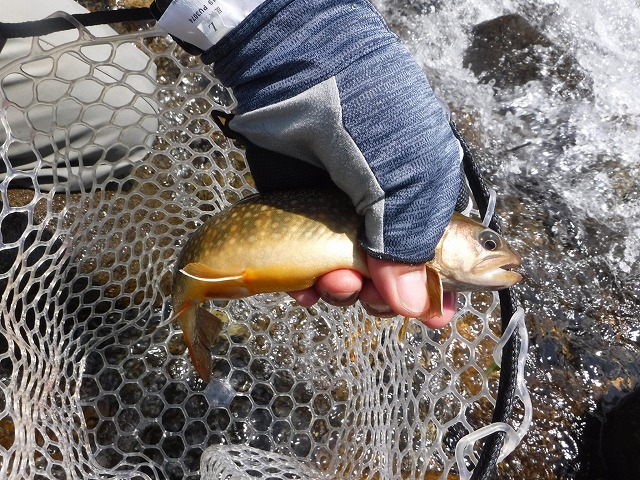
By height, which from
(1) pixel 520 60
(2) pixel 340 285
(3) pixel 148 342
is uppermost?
(2) pixel 340 285

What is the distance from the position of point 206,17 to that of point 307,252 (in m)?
0.63

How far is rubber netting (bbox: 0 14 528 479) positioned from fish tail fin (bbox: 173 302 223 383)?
14.9 inches

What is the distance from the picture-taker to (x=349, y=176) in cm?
148

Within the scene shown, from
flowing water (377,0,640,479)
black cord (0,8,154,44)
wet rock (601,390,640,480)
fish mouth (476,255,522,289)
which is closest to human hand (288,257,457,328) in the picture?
fish mouth (476,255,522,289)

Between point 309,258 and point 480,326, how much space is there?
57.8 inches

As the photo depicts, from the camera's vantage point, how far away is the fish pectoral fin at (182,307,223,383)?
188 centimetres

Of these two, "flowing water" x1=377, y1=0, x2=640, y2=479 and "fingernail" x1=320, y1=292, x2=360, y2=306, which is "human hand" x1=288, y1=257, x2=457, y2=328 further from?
"flowing water" x1=377, y1=0, x2=640, y2=479

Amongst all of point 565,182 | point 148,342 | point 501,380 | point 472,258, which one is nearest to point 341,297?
point 472,258

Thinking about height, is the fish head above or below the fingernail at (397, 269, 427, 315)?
above

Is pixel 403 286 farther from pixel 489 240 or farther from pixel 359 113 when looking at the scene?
pixel 359 113

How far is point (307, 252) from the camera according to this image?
5.16 feet

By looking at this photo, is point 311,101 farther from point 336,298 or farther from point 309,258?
point 336,298

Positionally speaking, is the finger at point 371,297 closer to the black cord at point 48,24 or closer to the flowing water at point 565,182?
the black cord at point 48,24

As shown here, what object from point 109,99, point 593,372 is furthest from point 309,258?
point 593,372
